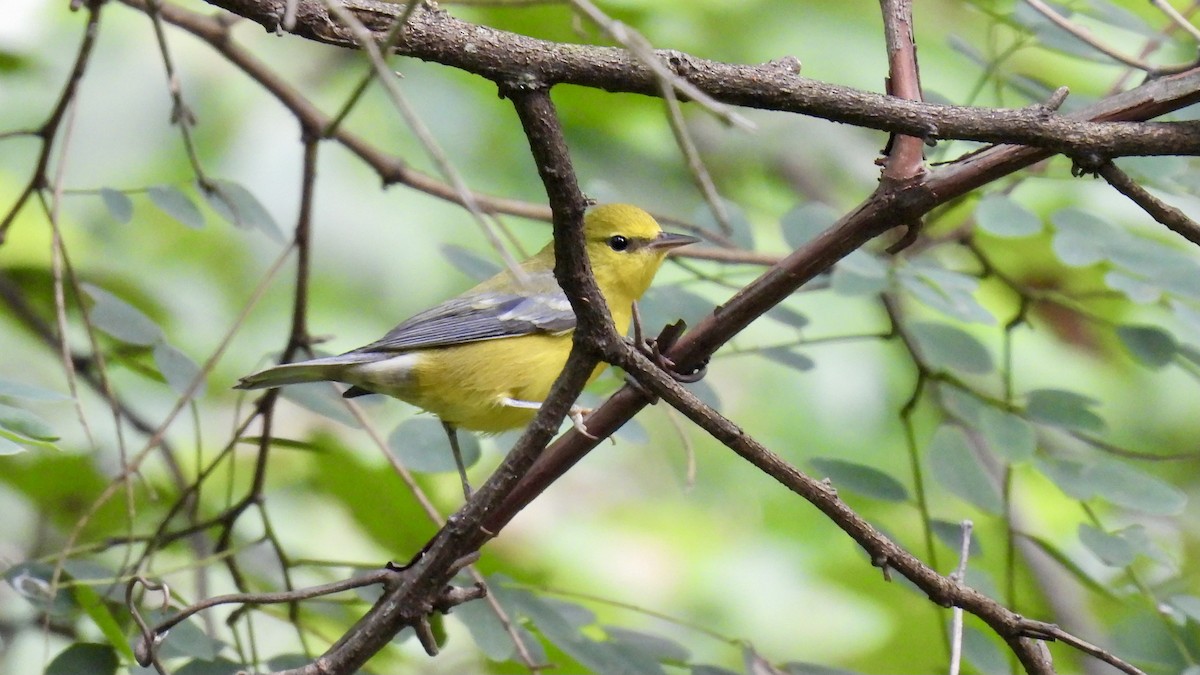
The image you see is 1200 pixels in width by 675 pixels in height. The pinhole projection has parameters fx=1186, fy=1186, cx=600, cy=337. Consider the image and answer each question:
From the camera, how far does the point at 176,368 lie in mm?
2752

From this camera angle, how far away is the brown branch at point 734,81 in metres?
1.42

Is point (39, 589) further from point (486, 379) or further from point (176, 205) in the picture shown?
point (486, 379)

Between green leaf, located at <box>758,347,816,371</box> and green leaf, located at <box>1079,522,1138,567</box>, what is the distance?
2.54 feet

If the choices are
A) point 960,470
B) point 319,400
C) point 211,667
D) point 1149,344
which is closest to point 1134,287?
point 1149,344

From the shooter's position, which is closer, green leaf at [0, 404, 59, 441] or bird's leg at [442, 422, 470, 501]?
green leaf at [0, 404, 59, 441]

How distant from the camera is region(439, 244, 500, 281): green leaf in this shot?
10.3 feet

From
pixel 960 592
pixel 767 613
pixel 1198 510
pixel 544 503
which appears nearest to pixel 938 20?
pixel 1198 510

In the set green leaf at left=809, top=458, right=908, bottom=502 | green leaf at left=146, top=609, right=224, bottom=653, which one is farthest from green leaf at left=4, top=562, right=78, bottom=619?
green leaf at left=809, top=458, right=908, bottom=502

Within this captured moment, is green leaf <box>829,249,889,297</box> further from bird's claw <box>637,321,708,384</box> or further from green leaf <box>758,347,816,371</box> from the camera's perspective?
bird's claw <box>637,321,708,384</box>

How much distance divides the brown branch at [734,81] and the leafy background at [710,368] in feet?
3.39

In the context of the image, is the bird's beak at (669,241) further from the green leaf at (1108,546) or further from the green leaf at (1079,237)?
the green leaf at (1108,546)

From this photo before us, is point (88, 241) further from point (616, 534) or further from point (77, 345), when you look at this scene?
point (616, 534)

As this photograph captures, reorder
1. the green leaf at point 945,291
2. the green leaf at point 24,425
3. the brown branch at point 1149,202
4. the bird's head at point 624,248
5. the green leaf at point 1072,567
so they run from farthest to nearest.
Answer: the bird's head at point 624,248, the green leaf at point 945,291, the green leaf at point 1072,567, the green leaf at point 24,425, the brown branch at point 1149,202

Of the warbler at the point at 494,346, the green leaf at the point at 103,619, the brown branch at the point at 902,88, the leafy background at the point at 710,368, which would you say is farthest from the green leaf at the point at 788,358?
the green leaf at the point at 103,619
